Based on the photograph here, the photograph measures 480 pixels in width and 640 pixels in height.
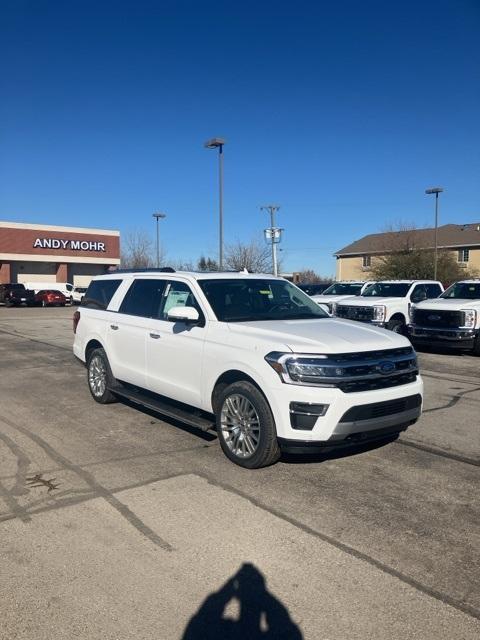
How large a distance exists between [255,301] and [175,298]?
93 centimetres

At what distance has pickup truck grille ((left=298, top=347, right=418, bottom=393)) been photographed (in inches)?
179

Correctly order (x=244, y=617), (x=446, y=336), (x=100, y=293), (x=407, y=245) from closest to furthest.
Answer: (x=244, y=617) → (x=100, y=293) → (x=446, y=336) → (x=407, y=245)

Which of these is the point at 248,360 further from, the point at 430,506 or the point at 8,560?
the point at 8,560

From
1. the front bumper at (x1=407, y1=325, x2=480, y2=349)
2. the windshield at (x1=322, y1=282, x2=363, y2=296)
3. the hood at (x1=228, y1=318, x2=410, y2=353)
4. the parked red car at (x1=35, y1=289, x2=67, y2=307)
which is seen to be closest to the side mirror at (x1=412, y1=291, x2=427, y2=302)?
the front bumper at (x1=407, y1=325, x2=480, y2=349)

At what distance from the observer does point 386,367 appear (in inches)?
190

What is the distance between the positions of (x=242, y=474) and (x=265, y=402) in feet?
2.30

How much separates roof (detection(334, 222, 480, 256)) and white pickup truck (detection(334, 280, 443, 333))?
3235 centimetres

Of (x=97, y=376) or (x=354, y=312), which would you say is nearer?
(x=97, y=376)

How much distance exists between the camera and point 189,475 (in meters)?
4.86

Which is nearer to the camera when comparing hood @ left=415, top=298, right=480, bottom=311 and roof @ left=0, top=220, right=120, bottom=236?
hood @ left=415, top=298, right=480, bottom=311

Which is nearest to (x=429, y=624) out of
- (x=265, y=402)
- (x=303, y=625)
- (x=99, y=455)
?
(x=303, y=625)

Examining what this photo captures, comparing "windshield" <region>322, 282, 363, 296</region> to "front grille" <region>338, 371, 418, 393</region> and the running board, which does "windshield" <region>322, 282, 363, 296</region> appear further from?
"front grille" <region>338, 371, 418, 393</region>

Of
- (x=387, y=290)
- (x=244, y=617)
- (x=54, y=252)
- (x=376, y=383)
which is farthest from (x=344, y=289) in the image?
(x=54, y=252)

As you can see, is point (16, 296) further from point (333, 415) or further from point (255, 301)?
point (333, 415)
